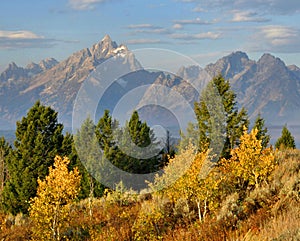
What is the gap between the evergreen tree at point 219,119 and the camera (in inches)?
1282

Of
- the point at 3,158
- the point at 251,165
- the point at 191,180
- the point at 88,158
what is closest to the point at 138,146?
the point at 88,158

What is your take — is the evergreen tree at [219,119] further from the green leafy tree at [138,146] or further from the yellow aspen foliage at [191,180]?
the yellow aspen foliage at [191,180]

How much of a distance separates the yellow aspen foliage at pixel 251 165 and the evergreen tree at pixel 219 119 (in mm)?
15583

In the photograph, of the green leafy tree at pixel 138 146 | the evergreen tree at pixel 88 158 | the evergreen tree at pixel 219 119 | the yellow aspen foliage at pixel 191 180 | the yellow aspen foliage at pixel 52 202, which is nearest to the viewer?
the yellow aspen foliage at pixel 191 180

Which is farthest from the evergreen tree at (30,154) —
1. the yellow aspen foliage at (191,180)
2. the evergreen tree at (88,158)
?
the yellow aspen foliage at (191,180)

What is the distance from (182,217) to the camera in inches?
594

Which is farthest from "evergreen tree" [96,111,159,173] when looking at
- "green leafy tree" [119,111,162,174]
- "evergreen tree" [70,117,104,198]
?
"evergreen tree" [70,117,104,198]

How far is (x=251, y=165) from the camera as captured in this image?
1575 cm

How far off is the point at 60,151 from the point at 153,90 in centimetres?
1408

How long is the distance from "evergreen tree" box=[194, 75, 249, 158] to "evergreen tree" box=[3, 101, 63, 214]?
14.7m

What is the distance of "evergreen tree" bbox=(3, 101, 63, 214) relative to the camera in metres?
36.0

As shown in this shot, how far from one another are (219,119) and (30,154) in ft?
58.0

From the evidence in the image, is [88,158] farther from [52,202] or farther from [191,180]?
[191,180]

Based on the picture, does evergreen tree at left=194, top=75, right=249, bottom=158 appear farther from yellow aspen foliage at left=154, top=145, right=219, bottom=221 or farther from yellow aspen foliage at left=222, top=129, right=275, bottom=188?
yellow aspen foliage at left=154, top=145, right=219, bottom=221
